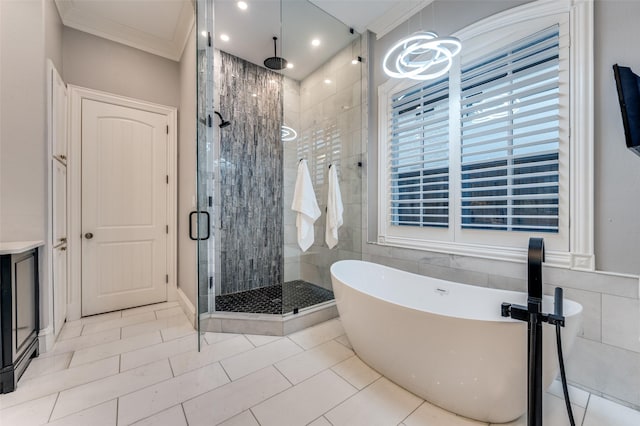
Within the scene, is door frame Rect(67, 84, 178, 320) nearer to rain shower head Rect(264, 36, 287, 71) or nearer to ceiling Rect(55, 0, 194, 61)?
ceiling Rect(55, 0, 194, 61)

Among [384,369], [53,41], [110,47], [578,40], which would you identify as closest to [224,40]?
[110,47]

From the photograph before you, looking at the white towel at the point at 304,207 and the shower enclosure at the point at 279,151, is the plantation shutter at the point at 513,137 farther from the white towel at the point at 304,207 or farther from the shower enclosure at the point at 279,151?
the white towel at the point at 304,207

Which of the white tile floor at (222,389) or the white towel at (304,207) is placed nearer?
the white tile floor at (222,389)

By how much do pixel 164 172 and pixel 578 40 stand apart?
156 inches

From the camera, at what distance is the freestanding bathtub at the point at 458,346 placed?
128 cm

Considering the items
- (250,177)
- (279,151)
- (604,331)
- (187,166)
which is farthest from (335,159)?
(604,331)


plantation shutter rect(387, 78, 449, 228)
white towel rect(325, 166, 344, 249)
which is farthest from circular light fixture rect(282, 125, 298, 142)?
plantation shutter rect(387, 78, 449, 228)

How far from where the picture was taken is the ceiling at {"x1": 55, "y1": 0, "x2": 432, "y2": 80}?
2.61 metres

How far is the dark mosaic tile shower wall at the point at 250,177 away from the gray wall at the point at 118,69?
0.70 m

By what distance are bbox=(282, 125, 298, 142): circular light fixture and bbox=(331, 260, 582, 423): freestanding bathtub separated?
77.3 inches

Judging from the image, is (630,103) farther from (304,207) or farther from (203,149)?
(203,149)

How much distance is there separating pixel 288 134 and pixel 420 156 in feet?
5.13

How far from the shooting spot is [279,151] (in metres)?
3.63

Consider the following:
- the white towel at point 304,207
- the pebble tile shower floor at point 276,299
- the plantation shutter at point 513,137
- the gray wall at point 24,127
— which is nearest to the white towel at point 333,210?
the white towel at point 304,207
